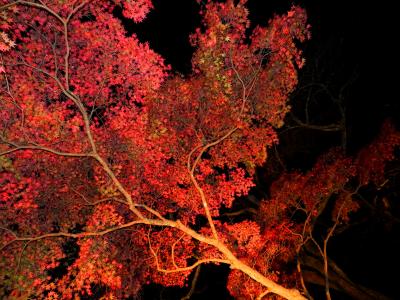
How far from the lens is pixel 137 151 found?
1230 cm

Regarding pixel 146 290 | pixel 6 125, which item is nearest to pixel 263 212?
pixel 6 125

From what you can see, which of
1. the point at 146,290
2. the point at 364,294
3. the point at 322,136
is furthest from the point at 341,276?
the point at 146,290

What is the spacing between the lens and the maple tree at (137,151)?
9258mm

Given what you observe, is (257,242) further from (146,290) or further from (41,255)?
(146,290)

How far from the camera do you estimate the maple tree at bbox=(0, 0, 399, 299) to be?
30.4ft

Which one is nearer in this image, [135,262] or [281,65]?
[281,65]

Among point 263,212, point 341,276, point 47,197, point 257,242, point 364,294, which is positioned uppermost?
point 47,197

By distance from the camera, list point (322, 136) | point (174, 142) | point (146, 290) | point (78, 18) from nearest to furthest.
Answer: point (78, 18) < point (174, 142) < point (322, 136) < point (146, 290)

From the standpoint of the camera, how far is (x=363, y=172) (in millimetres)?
12375

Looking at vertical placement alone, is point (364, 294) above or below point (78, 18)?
below

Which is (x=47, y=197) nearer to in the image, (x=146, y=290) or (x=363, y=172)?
(x=363, y=172)

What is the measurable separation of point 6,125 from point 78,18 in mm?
3974

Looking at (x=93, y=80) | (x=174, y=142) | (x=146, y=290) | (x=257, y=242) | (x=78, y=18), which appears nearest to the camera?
(x=78, y=18)

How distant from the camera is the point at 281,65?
11453 millimetres
